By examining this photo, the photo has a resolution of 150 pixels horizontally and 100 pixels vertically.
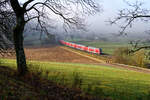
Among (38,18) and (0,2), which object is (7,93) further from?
(0,2)

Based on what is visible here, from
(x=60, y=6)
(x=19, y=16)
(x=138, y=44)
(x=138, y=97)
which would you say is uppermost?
(x=60, y=6)

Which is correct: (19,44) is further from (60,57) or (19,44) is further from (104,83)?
(60,57)

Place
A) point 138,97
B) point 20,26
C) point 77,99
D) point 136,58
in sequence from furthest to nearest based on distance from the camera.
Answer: point 136,58 → point 20,26 → point 138,97 → point 77,99

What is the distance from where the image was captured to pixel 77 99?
187 inches

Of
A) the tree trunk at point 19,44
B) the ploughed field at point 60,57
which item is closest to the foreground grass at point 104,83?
the tree trunk at point 19,44

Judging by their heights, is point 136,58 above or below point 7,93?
below

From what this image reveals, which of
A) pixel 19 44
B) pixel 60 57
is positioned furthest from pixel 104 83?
pixel 60 57

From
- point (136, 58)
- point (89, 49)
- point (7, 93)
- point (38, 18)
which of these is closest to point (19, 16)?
point (38, 18)

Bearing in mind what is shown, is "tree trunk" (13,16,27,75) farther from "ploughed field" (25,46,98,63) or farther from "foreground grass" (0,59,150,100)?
"ploughed field" (25,46,98,63)

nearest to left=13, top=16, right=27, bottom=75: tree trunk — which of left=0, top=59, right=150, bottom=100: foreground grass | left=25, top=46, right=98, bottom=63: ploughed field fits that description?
left=0, top=59, right=150, bottom=100: foreground grass

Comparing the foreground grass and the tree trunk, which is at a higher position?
the tree trunk

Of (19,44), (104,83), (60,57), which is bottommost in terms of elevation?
(60,57)

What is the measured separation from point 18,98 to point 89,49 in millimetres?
49254

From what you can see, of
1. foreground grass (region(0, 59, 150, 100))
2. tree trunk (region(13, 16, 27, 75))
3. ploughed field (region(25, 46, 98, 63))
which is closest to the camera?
foreground grass (region(0, 59, 150, 100))
